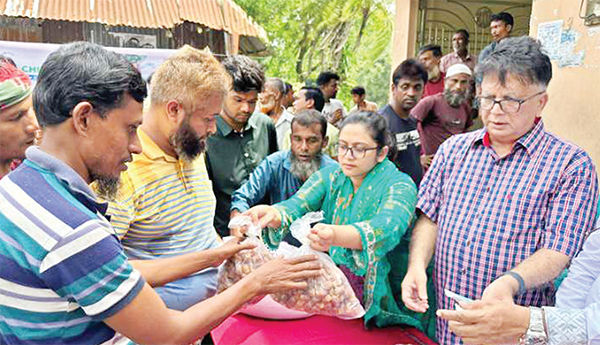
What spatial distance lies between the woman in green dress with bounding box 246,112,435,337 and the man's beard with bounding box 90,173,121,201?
2.29ft

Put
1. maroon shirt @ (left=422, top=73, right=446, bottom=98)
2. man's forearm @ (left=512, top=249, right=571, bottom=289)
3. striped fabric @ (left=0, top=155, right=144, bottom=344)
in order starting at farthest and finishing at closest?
maroon shirt @ (left=422, top=73, right=446, bottom=98), man's forearm @ (left=512, top=249, right=571, bottom=289), striped fabric @ (left=0, top=155, right=144, bottom=344)

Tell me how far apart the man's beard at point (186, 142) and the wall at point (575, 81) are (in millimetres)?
3007

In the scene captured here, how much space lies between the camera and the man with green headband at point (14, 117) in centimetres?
198

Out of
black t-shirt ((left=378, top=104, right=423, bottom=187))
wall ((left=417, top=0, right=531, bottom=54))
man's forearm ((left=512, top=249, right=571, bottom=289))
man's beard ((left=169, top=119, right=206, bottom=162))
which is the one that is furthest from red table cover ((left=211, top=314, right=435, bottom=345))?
wall ((left=417, top=0, right=531, bottom=54))

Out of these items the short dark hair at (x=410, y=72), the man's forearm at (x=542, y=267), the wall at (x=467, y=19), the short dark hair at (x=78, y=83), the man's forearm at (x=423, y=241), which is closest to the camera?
the short dark hair at (x=78, y=83)

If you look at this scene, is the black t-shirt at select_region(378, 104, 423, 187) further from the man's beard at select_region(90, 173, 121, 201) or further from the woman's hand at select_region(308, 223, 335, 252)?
the man's beard at select_region(90, 173, 121, 201)

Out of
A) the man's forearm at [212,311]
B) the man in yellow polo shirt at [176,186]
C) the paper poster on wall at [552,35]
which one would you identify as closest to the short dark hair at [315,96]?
the paper poster on wall at [552,35]

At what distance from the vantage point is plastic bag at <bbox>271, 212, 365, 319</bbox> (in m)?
1.84

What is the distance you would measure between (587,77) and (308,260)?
298cm

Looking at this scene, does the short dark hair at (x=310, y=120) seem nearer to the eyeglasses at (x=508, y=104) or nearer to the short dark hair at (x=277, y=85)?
the eyeglasses at (x=508, y=104)

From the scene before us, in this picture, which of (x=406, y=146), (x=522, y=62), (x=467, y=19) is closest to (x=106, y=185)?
(x=522, y=62)

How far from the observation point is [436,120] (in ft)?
15.8

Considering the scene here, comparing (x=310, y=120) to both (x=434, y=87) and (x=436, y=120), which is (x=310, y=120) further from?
(x=434, y=87)

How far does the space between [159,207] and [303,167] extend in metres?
1.26
